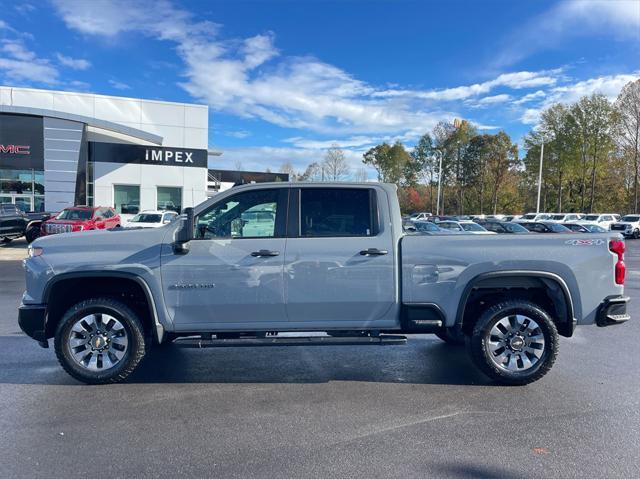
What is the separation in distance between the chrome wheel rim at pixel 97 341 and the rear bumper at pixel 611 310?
4795mm

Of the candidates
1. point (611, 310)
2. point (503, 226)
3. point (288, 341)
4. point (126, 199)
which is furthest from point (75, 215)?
point (503, 226)

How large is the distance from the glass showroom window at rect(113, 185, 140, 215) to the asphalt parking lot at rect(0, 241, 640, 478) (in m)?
25.6

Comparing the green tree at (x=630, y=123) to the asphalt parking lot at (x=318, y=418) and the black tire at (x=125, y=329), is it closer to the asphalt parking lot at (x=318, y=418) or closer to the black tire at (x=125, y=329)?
the asphalt parking lot at (x=318, y=418)

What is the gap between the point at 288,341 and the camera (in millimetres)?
4492

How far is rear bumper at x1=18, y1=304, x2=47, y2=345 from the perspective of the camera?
4449 mm

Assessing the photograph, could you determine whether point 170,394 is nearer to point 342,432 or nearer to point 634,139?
point 342,432

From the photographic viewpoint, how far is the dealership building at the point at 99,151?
26.6 m

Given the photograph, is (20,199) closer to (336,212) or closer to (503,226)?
(503,226)

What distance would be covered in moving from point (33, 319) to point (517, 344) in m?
4.83

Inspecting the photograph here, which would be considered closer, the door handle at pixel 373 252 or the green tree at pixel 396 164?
the door handle at pixel 373 252

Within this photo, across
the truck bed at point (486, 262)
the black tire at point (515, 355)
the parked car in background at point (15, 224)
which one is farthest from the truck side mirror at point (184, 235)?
the parked car in background at point (15, 224)

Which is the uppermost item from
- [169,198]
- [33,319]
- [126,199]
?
[169,198]

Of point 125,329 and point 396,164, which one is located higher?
point 396,164

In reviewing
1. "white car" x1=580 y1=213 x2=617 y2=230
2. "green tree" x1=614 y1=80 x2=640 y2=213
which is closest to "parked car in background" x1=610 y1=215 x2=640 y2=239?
"white car" x1=580 y1=213 x2=617 y2=230
